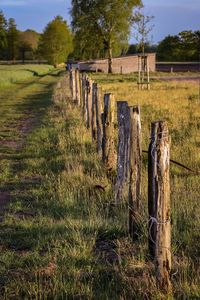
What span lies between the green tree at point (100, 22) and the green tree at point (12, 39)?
67665 mm

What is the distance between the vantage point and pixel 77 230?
563 centimetres

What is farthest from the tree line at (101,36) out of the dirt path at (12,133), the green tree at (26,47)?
the dirt path at (12,133)

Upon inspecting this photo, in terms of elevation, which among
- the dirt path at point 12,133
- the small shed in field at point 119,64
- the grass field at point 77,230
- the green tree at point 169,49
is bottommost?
the dirt path at point 12,133

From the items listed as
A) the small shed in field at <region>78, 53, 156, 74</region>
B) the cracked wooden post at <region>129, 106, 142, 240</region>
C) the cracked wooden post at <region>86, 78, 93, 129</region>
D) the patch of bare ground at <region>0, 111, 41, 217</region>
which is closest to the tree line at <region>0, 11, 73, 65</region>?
the small shed in field at <region>78, 53, 156, 74</region>

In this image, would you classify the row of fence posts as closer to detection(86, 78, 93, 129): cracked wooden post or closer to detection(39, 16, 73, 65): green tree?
detection(86, 78, 93, 129): cracked wooden post

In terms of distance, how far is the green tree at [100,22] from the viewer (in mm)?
66500

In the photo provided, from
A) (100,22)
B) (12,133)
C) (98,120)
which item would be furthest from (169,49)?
(98,120)

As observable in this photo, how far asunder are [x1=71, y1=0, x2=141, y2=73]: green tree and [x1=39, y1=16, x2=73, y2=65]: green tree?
3829 centimetres

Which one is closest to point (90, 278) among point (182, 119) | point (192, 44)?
point (182, 119)

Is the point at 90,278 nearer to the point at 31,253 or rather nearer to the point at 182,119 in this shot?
the point at 31,253

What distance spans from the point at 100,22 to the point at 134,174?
63.7m

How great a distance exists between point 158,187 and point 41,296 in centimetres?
133

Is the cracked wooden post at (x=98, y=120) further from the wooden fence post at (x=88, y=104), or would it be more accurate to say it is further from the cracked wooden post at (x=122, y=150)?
the cracked wooden post at (x=122, y=150)

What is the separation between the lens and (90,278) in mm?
4688
